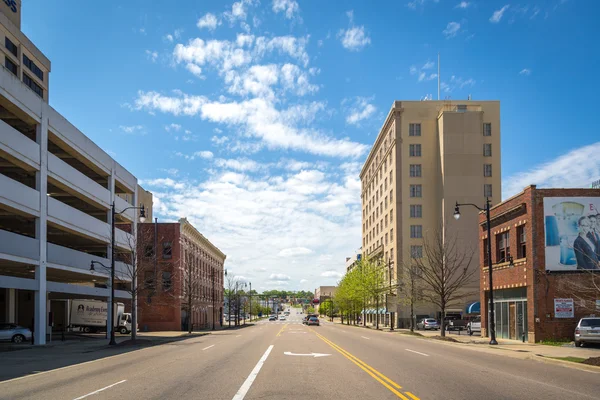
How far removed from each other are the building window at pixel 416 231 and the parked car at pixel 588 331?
2058 inches

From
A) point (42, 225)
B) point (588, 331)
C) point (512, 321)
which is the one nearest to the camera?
point (588, 331)

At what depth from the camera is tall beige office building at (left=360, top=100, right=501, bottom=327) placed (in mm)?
77625

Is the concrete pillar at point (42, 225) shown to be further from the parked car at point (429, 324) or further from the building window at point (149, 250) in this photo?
the parked car at point (429, 324)

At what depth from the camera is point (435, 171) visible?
8156 centimetres

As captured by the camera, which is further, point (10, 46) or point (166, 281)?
point (166, 281)

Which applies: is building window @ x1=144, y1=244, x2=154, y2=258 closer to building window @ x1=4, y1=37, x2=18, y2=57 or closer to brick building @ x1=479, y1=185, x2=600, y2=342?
building window @ x1=4, y1=37, x2=18, y2=57

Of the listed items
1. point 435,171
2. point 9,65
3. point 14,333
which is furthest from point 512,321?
point 9,65

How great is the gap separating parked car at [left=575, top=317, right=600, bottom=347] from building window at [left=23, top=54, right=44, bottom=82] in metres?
61.3

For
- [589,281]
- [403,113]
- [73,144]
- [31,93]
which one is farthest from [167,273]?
[589,281]

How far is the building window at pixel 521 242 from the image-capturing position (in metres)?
34.5

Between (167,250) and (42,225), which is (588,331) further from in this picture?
(167,250)

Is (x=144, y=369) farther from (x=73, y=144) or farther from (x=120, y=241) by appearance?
(x=120, y=241)

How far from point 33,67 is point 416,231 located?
54.2 metres

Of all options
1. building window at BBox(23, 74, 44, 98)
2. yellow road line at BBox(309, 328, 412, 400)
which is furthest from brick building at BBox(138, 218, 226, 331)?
yellow road line at BBox(309, 328, 412, 400)
